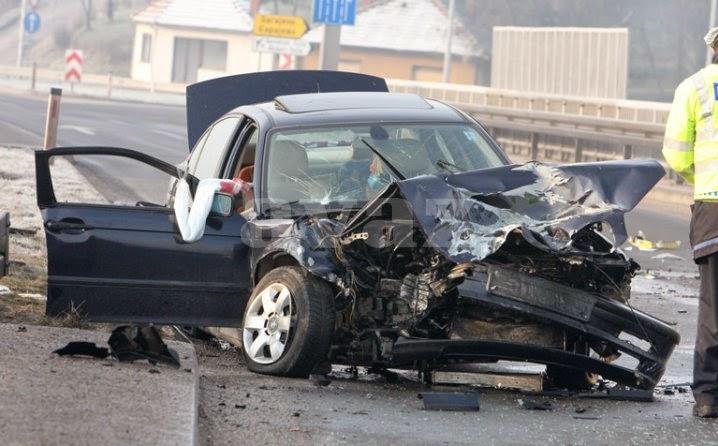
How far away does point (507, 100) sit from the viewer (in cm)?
3625

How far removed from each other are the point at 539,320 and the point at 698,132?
3.91ft

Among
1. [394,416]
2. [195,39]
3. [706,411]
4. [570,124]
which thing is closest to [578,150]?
[570,124]

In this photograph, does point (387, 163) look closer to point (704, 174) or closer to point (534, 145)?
point (704, 174)

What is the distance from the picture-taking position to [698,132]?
7168 mm

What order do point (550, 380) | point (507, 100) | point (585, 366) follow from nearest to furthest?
1. point (585, 366)
2. point (550, 380)
3. point (507, 100)

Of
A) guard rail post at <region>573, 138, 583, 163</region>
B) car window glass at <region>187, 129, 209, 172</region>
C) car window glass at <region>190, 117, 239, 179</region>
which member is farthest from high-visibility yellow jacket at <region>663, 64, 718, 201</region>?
guard rail post at <region>573, 138, 583, 163</region>

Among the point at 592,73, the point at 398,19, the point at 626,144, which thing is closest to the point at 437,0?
the point at 398,19

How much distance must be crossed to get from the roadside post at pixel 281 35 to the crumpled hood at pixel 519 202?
3783cm

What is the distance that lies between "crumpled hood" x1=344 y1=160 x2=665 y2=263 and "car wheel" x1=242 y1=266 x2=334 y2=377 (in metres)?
0.37

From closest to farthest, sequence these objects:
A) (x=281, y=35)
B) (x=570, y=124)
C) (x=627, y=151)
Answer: (x=627, y=151), (x=570, y=124), (x=281, y=35)

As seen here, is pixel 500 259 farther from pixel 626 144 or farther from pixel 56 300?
Answer: pixel 626 144

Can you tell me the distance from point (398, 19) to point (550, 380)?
225 feet

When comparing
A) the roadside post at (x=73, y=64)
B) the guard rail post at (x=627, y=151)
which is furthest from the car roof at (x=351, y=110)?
the roadside post at (x=73, y=64)

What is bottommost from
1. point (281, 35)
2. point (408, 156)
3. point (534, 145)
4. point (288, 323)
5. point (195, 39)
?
point (288, 323)
